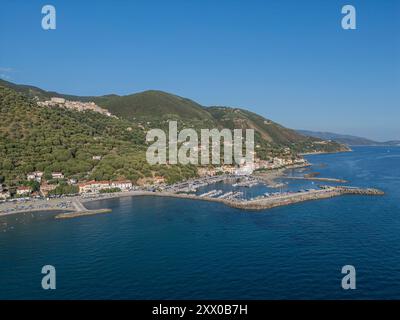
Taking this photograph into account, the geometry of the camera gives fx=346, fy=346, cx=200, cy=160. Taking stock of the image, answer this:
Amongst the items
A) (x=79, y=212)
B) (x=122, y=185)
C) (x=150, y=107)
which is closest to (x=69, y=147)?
(x=122, y=185)

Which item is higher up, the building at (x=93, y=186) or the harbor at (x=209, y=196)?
the building at (x=93, y=186)

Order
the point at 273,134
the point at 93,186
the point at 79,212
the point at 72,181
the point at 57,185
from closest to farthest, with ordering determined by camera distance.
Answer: the point at 79,212 < the point at 57,185 < the point at 93,186 < the point at 72,181 < the point at 273,134

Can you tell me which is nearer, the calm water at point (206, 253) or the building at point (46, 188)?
the calm water at point (206, 253)

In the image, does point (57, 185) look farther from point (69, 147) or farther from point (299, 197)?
point (299, 197)

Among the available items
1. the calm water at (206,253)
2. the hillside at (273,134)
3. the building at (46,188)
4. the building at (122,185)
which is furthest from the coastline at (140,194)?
the hillside at (273,134)

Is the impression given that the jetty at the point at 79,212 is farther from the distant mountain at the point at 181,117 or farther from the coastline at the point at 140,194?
the distant mountain at the point at 181,117

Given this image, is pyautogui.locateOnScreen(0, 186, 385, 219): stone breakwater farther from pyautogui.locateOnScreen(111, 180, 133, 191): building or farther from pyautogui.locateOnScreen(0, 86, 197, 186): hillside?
pyautogui.locateOnScreen(0, 86, 197, 186): hillside

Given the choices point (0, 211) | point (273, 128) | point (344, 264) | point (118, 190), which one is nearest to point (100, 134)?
point (118, 190)

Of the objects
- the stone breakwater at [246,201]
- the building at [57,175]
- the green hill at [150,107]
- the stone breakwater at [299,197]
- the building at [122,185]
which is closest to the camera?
the stone breakwater at [246,201]

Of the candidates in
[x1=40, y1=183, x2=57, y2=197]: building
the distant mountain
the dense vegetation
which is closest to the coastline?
[x1=40, y1=183, x2=57, y2=197]: building
